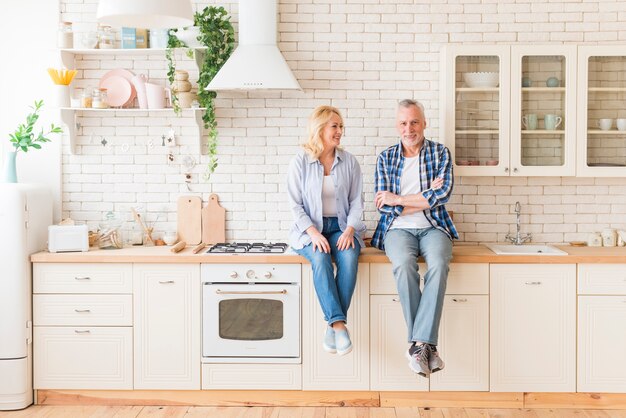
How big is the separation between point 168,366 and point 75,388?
1.85 ft

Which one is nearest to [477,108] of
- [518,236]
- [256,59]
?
[518,236]

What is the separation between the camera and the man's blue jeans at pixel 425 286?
397 centimetres

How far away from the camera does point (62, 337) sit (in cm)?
433

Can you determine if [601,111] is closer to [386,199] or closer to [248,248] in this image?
[386,199]

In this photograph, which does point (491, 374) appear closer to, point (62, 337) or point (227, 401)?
point (227, 401)

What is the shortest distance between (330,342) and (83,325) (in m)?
1.45

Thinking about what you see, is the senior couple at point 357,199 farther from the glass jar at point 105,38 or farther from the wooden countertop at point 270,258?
the glass jar at point 105,38

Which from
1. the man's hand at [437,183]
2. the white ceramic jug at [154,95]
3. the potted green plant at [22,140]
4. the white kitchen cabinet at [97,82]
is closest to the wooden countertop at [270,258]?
the man's hand at [437,183]

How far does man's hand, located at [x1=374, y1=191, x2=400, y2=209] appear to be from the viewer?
14.2 feet

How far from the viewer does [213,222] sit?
4.84m

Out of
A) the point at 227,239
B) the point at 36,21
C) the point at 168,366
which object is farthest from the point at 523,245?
the point at 36,21

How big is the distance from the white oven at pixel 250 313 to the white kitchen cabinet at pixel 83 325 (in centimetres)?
48

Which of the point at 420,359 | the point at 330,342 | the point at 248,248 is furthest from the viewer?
the point at 248,248

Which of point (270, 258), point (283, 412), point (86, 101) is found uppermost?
point (86, 101)
